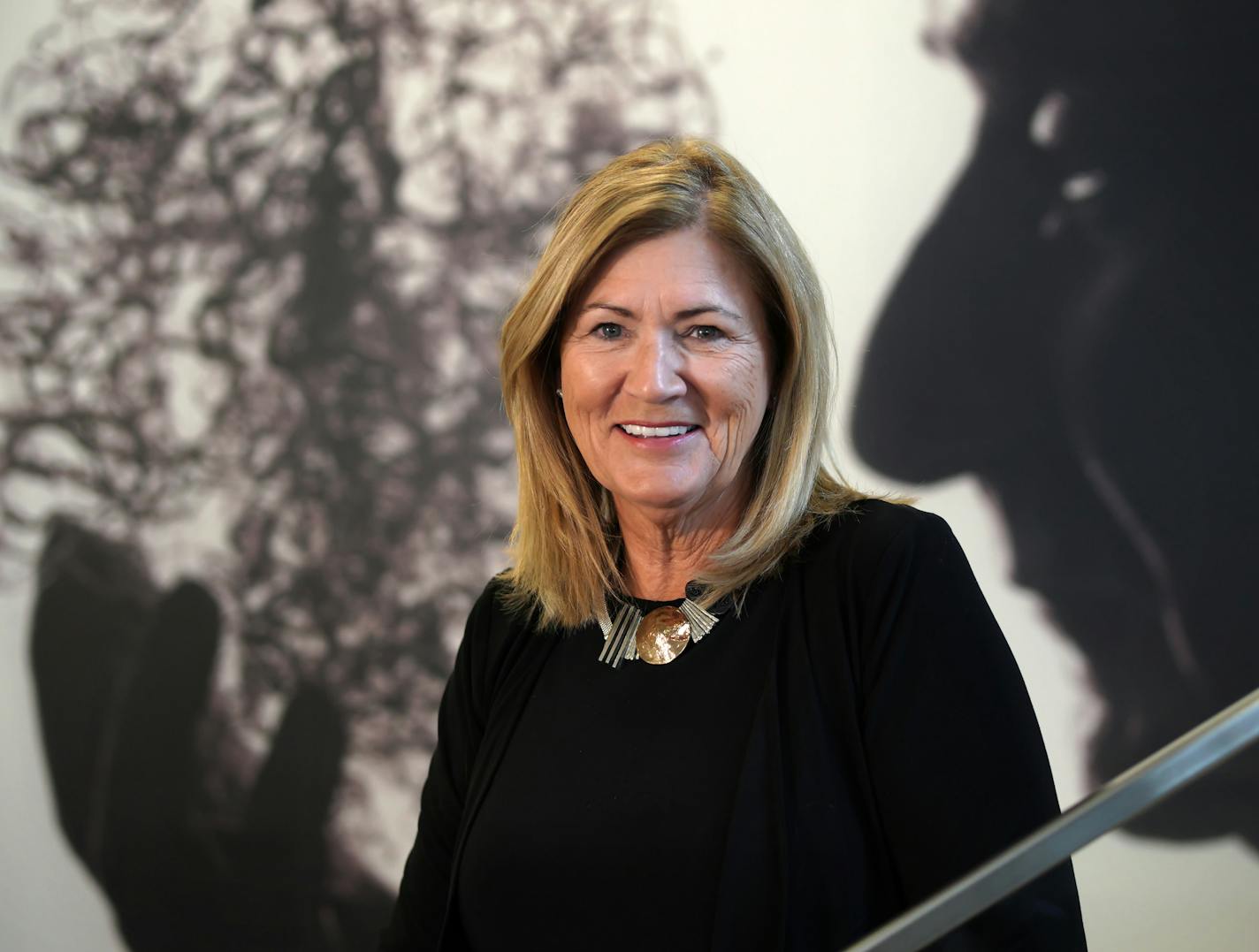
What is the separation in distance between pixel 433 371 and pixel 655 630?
136 cm

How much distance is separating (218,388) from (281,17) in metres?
0.84

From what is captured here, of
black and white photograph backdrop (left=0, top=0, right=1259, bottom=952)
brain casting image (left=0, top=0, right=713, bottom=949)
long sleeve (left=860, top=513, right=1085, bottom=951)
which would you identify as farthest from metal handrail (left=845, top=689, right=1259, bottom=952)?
brain casting image (left=0, top=0, right=713, bottom=949)

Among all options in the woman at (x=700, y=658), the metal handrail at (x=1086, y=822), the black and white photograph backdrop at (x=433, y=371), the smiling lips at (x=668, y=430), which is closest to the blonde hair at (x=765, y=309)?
the woman at (x=700, y=658)

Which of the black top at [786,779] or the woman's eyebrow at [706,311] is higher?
the woman's eyebrow at [706,311]

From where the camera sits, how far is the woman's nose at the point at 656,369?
131 centimetres

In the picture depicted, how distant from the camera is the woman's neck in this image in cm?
141

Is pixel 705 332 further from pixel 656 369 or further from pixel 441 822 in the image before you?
pixel 441 822

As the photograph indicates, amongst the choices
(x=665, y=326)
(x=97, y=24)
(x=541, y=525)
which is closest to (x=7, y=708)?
(x=97, y=24)

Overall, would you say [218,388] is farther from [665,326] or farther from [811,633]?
[811,633]

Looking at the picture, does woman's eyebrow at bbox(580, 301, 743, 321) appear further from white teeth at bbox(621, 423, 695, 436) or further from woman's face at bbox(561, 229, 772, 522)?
white teeth at bbox(621, 423, 695, 436)

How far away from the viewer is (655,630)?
1367mm

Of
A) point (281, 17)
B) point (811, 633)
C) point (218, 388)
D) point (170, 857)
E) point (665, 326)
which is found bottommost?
point (811, 633)

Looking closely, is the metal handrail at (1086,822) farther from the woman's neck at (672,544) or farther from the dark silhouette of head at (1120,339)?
the dark silhouette of head at (1120,339)

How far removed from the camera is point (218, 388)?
8.71ft
